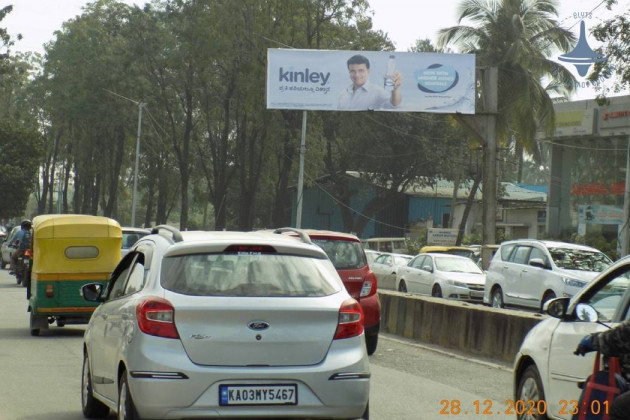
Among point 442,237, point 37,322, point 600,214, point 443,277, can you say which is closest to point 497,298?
point 443,277

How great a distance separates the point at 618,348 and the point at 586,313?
1453 mm

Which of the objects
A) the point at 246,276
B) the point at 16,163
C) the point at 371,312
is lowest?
the point at 371,312

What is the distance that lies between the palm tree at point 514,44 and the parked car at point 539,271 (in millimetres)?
26191

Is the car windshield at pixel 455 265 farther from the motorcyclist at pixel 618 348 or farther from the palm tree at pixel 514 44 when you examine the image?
the motorcyclist at pixel 618 348

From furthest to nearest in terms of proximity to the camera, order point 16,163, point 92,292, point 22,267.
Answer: point 16,163 → point 22,267 → point 92,292

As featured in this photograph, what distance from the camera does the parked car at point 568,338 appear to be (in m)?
7.40

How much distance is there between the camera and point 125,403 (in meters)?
7.71

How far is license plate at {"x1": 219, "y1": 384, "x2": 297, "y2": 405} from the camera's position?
7312 mm

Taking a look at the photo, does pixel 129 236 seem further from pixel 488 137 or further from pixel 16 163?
pixel 16 163

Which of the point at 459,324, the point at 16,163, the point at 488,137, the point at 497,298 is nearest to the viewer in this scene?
the point at 459,324

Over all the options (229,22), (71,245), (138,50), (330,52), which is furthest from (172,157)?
(71,245)

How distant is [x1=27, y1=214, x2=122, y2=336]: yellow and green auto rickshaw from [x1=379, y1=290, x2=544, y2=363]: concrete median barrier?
479 cm

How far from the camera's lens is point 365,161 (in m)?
70.4

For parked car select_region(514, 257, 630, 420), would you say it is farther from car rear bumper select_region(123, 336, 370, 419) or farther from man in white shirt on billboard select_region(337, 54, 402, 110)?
man in white shirt on billboard select_region(337, 54, 402, 110)
